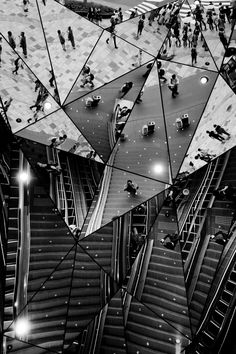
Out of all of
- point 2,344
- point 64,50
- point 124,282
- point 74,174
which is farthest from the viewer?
point 64,50

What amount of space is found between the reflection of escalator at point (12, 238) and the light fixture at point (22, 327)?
0.24 m

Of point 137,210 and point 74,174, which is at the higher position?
point 74,174

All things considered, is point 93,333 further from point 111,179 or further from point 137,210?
point 111,179

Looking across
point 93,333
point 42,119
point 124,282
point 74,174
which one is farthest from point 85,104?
point 93,333

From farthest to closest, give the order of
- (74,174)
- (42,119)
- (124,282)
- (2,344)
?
(42,119) → (74,174) → (124,282) → (2,344)

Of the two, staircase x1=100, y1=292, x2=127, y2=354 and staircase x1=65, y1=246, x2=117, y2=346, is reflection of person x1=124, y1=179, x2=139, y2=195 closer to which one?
staircase x1=65, y1=246, x2=117, y2=346

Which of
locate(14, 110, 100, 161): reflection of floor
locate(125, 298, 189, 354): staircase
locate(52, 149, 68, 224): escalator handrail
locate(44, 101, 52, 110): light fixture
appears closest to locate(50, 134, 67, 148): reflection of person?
locate(14, 110, 100, 161): reflection of floor

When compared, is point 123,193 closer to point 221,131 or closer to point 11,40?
point 221,131

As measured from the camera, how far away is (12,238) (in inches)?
508

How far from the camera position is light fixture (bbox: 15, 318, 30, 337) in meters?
12.0

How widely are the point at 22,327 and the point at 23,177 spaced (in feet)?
15.1

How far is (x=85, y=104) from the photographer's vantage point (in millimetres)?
15031

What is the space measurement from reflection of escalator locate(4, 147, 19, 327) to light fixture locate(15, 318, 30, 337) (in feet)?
0.79

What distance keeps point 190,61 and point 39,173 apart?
22.3ft
